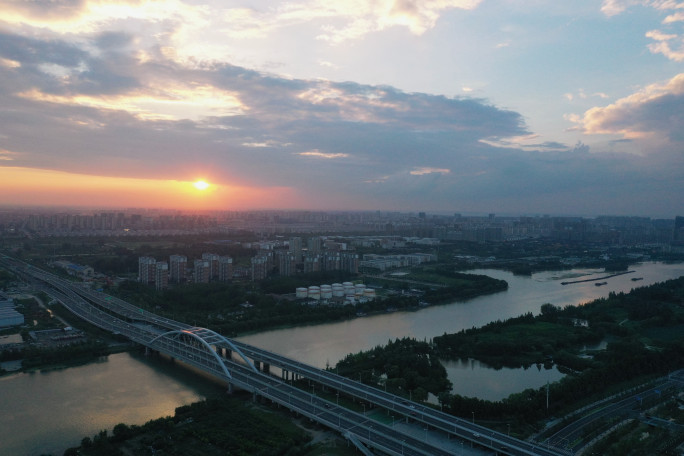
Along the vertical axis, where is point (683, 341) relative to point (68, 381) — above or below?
above

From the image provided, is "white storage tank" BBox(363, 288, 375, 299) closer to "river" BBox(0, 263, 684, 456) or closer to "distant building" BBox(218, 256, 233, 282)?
"river" BBox(0, 263, 684, 456)

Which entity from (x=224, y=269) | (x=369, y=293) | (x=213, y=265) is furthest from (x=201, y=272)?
(x=369, y=293)

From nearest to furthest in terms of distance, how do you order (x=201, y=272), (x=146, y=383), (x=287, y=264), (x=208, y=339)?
1. (x=146, y=383)
2. (x=208, y=339)
3. (x=201, y=272)
4. (x=287, y=264)

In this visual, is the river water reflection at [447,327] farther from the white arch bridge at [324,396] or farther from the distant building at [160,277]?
the distant building at [160,277]

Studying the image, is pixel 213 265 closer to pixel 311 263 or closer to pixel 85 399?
pixel 311 263

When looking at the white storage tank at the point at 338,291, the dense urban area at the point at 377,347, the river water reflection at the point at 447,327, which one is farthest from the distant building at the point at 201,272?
the river water reflection at the point at 447,327

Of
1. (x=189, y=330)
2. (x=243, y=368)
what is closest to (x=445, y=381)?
(x=243, y=368)

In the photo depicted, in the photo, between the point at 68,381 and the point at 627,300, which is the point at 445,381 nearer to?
the point at 68,381
